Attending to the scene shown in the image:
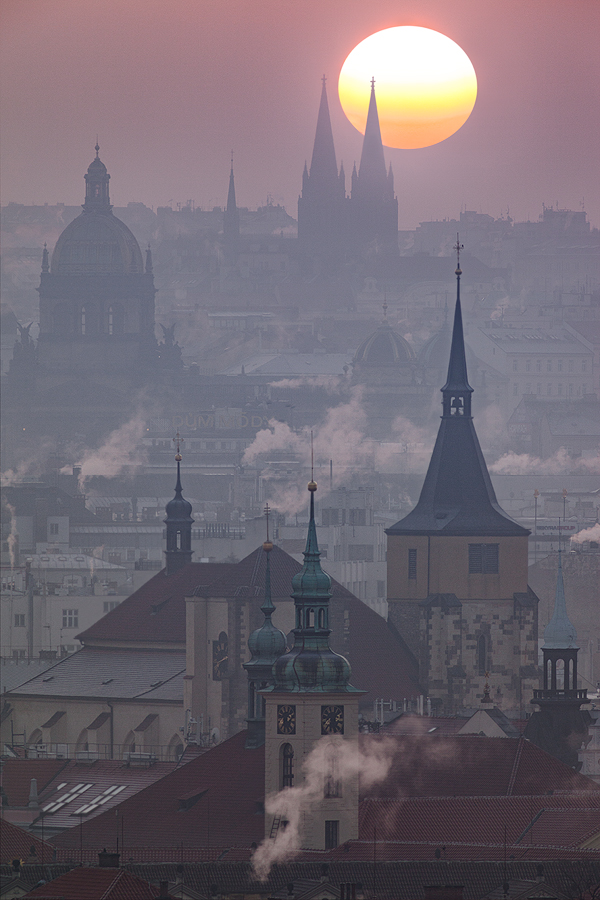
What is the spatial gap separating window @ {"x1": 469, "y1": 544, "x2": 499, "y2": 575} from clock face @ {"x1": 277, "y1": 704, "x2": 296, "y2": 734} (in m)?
33.9

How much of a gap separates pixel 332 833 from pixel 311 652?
11.6 ft

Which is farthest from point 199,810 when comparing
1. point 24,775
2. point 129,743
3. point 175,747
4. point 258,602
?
point 129,743

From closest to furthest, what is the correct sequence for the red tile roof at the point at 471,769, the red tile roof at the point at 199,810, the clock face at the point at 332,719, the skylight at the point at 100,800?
the clock face at the point at 332,719 < the red tile roof at the point at 199,810 < the red tile roof at the point at 471,769 < the skylight at the point at 100,800

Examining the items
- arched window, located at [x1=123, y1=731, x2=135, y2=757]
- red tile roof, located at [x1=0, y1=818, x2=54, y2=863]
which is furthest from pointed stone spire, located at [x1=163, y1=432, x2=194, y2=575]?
red tile roof, located at [x1=0, y1=818, x2=54, y2=863]

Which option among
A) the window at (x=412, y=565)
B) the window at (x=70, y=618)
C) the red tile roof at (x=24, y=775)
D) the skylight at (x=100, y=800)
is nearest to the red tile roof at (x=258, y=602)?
the window at (x=412, y=565)

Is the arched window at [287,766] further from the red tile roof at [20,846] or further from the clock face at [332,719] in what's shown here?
the red tile roof at [20,846]

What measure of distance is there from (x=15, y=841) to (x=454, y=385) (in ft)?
115

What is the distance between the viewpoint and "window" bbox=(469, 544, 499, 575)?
9194 cm

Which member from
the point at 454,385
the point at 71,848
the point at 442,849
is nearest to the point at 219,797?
the point at 71,848

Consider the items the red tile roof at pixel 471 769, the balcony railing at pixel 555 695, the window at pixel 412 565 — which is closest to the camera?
the red tile roof at pixel 471 769

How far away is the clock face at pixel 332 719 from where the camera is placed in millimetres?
57938

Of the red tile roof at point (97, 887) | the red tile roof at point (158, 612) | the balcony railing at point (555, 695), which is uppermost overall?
the red tile roof at point (158, 612)

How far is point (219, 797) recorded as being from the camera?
66.2 m

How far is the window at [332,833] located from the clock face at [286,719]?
76.2 inches
